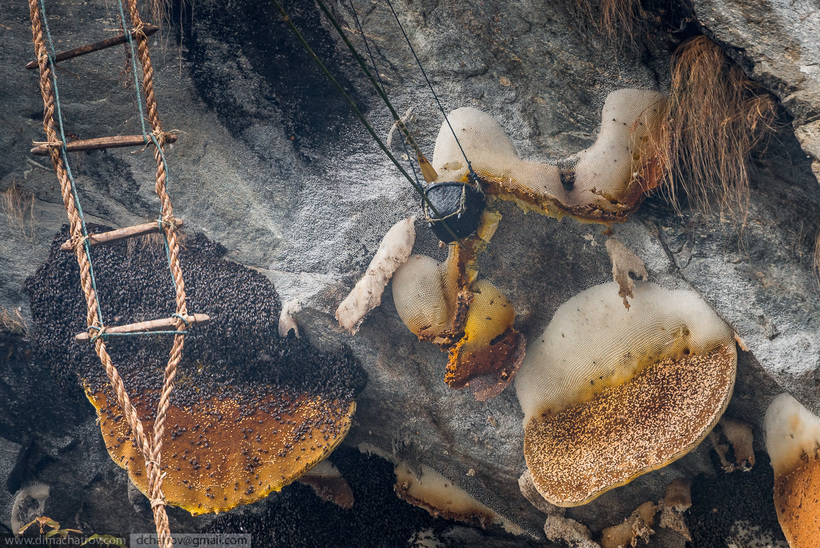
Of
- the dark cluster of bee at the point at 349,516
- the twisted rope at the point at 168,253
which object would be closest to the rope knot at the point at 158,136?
the twisted rope at the point at 168,253

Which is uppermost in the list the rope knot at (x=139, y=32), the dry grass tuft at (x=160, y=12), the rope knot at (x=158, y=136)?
the rope knot at (x=139, y=32)

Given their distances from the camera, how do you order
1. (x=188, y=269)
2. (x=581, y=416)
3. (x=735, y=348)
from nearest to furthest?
(x=735, y=348), (x=581, y=416), (x=188, y=269)

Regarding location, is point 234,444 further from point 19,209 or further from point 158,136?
point 19,209

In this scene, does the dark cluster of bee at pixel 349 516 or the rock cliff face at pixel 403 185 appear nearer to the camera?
the rock cliff face at pixel 403 185

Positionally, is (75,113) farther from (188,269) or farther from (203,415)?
(203,415)

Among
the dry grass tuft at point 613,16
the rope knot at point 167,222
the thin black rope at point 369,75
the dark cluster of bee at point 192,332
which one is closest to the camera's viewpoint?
the thin black rope at point 369,75

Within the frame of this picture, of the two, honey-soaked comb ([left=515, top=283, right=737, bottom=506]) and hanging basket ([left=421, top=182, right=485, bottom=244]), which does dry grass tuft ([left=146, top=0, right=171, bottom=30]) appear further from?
honey-soaked comb ([left=515, top=283, right=737, bottom=506])

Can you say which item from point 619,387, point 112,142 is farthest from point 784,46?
point 112,142

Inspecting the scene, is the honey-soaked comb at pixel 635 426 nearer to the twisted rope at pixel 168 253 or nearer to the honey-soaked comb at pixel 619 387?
the honey-soaked comb at pixel 619 387

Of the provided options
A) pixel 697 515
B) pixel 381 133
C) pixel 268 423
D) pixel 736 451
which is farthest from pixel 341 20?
pixel 697 515
